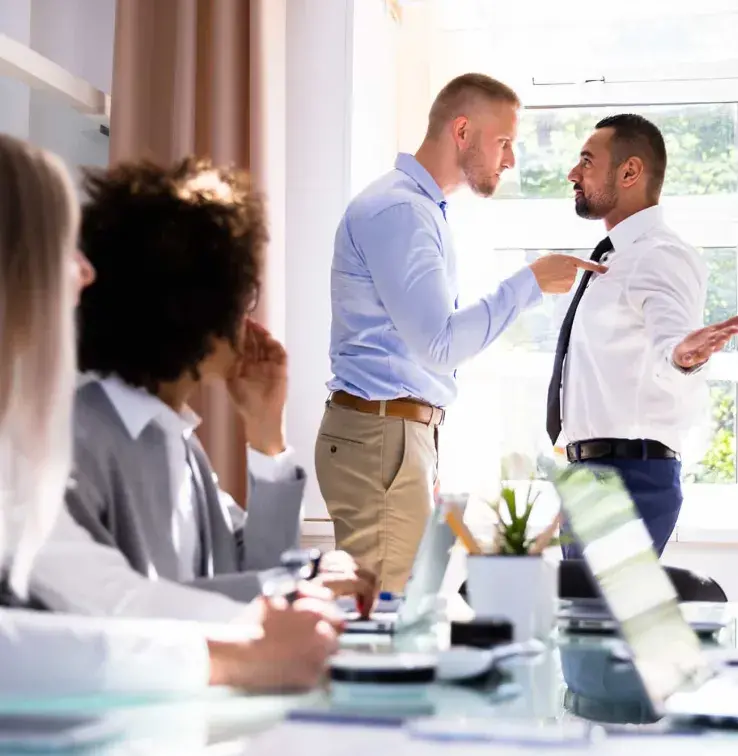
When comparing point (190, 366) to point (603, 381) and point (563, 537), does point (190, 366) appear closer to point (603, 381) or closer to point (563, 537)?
point (563, 537)

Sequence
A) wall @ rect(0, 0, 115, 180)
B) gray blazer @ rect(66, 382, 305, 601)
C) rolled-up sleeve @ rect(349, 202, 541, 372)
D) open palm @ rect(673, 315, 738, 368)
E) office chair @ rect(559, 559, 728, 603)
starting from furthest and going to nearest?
wall @ rect(0, 0, 115, 180)
open palm @ rect(673, 315, 738, 368)
rolled-up sleeve @ rect(349, 202, 541, 372)
office chair @ rect(559, 559, 728, 603)
gray blazer @ rect(66, 382, 305, 601)

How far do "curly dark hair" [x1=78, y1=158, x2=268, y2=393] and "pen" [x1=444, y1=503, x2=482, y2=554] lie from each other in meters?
0.34

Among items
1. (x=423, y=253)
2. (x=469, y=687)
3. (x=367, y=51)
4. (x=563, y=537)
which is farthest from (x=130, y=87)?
(x=469, y=687)

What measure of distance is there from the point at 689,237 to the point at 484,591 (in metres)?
2.70

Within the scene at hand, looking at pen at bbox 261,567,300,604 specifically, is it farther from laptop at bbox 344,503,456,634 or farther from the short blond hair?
the short blond hair

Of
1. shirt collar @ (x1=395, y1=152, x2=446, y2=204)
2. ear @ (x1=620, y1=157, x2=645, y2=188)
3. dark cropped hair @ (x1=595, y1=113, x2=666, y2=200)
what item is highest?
dark cropped hair @ (x1=595, y1=113, x2=666, y2=200)

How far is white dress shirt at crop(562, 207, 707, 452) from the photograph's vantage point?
2977mm

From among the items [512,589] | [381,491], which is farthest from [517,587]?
[381,491]

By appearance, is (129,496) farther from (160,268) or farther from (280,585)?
(160,268)

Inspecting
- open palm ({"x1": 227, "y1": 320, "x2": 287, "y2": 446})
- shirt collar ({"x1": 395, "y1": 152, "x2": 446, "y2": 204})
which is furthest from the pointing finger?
open palm ({"x1": 227, "y1": 320, "x2": 287, "y2": 446})

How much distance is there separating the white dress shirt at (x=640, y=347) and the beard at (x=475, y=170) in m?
0.42

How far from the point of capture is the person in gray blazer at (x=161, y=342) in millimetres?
1291

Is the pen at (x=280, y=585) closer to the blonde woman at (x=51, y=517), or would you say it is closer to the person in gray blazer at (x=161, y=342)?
the person in gray blazer at (x=161, y=342)

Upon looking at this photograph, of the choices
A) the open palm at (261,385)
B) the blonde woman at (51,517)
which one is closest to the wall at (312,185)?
the open palm at (261,385)
